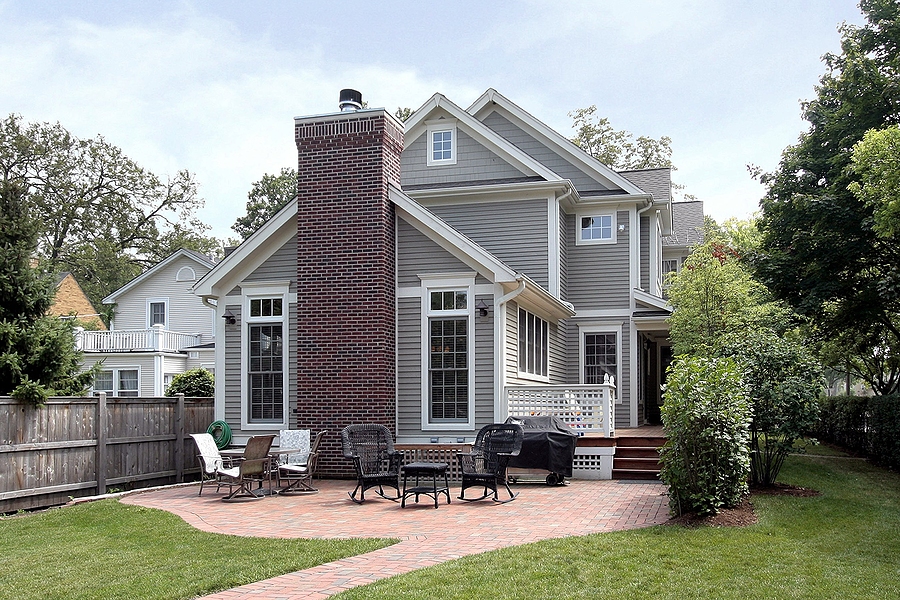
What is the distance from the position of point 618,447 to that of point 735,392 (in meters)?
5.27

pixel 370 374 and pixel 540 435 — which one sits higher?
pixel 370 374

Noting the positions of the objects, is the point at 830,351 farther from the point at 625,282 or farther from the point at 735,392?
the point at 735,392

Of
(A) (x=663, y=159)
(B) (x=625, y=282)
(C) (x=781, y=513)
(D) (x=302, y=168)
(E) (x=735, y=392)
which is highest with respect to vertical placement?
(A) (x=663, y=159)

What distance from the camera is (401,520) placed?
1001 centimetres

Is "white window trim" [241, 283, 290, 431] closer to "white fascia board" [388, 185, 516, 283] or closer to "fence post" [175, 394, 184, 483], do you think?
"fence post" [175, 394, 184, 483]

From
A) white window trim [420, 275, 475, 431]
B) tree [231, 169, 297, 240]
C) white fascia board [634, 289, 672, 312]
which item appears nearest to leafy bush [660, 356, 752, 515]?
white window trim [420, 275, 475, 431]

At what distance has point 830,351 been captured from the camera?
88.7ft

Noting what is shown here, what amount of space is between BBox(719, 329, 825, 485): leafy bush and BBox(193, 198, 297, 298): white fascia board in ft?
25.6

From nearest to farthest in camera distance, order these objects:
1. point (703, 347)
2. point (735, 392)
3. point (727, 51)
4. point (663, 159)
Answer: point (735, 392), point (727, 51), point (703, 347), point (663, 159)

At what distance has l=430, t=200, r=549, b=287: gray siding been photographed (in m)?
18.8

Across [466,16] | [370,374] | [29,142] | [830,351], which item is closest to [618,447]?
[370,374]

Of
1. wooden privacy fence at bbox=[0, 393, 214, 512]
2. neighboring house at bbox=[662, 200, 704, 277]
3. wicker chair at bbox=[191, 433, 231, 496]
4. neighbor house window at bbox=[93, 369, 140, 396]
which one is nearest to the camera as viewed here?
wooden privacy fence at bbox=[0, 393, 214, 512]

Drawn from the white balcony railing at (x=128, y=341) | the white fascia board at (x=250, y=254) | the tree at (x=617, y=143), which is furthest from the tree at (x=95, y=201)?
the white fascia board at (x=250, y=254)

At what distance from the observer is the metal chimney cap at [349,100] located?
15.0 metres
